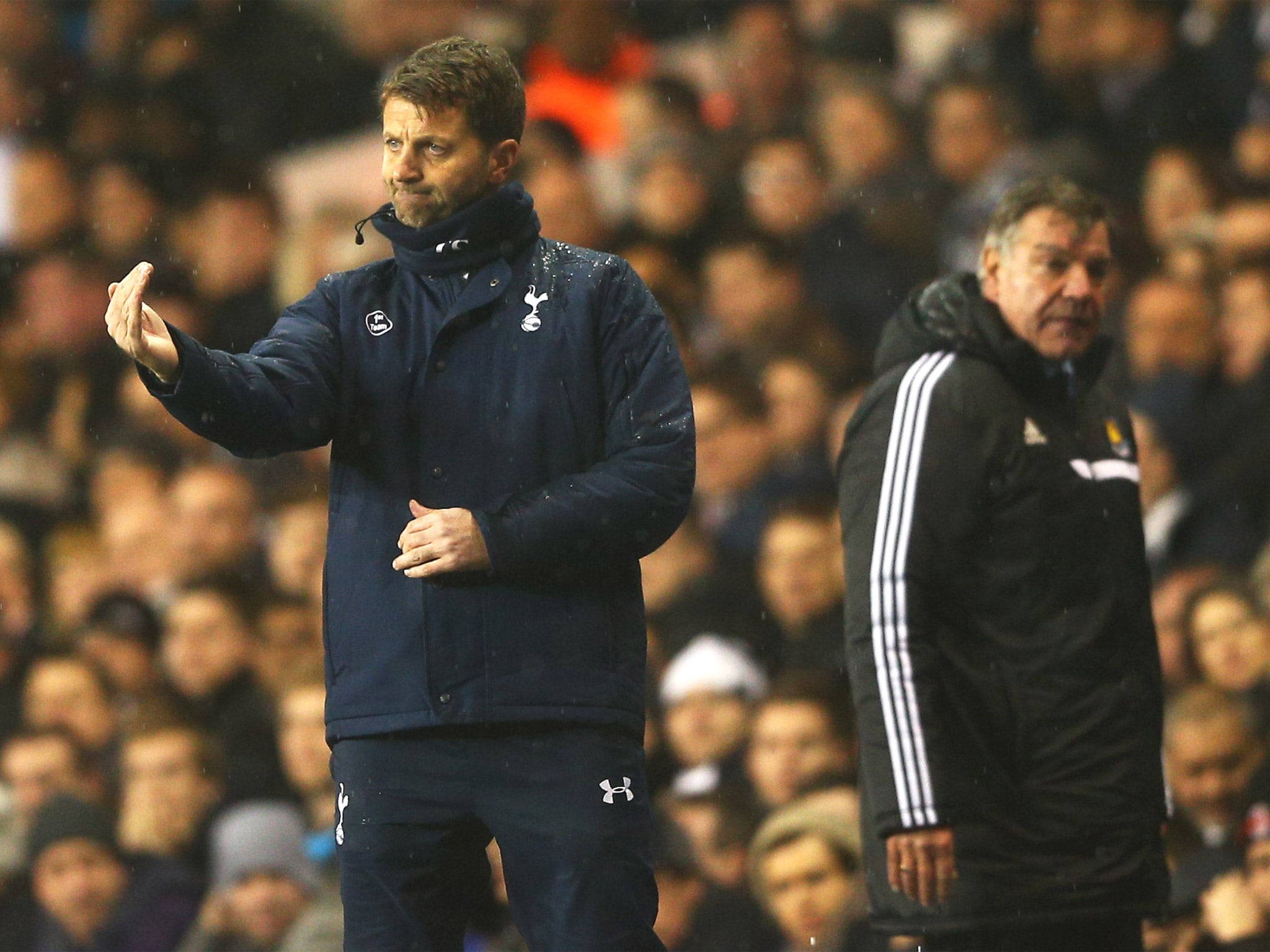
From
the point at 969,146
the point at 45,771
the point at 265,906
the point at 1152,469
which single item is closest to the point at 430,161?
the point at 265,906

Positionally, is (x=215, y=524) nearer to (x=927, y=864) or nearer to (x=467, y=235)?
(x=927, y=864)

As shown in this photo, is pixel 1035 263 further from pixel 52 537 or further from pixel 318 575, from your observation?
pixel 52 537

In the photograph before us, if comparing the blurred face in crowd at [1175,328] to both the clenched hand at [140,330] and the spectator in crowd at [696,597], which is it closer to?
the spectator in crowd at [696,597]

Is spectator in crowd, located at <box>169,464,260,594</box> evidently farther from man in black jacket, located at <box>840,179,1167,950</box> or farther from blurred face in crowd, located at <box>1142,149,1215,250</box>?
man in black jacket, located at <box>840,179,1167,950</box>

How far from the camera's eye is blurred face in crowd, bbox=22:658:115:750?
8727mm

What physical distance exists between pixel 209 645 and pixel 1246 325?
402cm

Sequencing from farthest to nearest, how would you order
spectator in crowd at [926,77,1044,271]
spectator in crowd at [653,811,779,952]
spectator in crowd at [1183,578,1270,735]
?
spectator in crowd at [926,77,1044,271]
spectator in crowd at [1183,578,1270,735]
spectator in crowd at [653,811,779,952]

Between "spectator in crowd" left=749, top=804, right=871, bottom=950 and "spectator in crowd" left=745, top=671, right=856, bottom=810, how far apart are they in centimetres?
31

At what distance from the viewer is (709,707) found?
7480 millimetres

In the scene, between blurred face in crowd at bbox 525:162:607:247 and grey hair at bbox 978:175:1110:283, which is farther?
blurred face in crowd at bbox 525:162:607:247

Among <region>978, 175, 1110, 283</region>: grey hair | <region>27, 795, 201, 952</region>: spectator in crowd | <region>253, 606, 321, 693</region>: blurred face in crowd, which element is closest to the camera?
<region>978, 175, 1110, 283</region>: grey hair

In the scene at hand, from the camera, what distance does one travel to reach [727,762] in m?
7.37

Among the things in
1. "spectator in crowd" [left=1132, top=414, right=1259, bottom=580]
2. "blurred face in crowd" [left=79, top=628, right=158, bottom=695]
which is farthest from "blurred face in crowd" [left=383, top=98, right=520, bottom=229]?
"blurred face in crowd" [left=79, top=628, right=158, bottom=695]

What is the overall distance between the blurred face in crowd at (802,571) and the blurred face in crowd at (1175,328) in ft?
4.37
